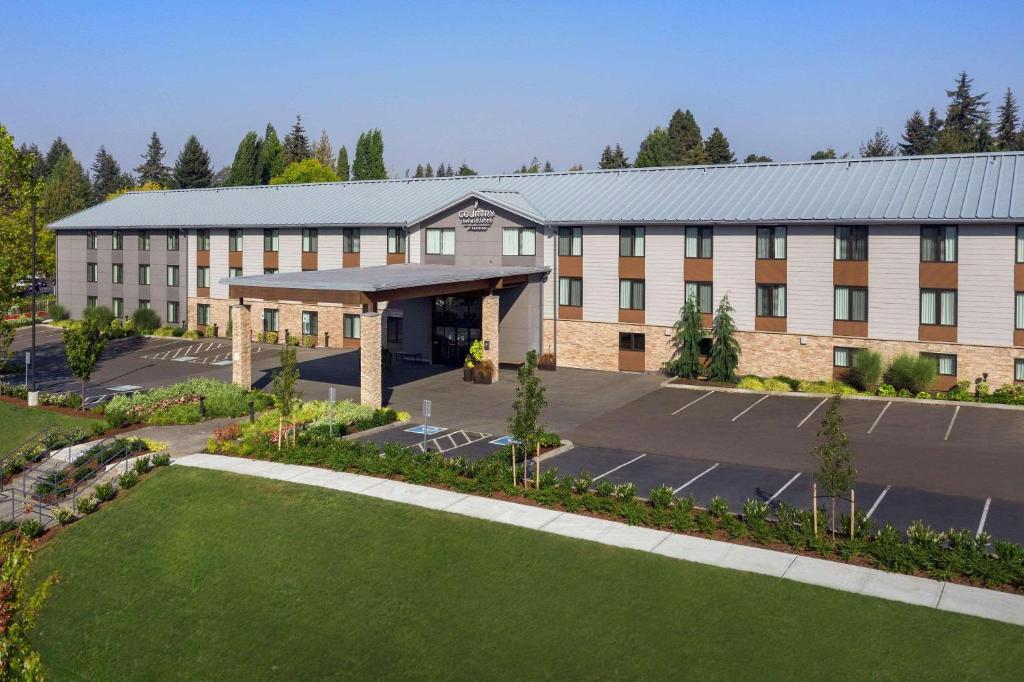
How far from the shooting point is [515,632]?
745 inches

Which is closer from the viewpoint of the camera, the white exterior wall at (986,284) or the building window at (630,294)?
the white exterior wall at (986,284)

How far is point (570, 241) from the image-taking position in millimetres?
51500

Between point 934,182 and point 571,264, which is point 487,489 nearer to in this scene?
point 571,264

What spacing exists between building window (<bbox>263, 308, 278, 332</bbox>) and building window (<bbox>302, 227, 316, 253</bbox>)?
4994 mm

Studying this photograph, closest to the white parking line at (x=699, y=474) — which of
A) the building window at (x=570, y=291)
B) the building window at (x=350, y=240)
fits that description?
the building window at (x=570, y=291)

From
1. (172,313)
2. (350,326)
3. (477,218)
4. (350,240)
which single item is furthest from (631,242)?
(172,313)

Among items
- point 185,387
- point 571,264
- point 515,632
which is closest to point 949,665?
point 515,632

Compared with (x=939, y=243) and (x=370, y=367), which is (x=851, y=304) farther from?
(x=370, y=367)

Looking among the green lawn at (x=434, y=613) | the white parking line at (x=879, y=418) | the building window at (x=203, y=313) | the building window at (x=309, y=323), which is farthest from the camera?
the building window at (x=203, y=313)

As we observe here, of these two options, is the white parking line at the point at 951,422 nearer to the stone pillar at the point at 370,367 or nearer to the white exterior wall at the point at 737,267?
the white exterior wall at the point at 737,267

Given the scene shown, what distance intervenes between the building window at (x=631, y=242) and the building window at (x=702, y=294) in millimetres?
3293

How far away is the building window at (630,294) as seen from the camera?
49812mm

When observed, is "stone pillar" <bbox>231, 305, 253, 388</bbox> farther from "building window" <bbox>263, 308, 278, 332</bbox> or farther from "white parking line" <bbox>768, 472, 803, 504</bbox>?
"white parking line" <bbox>768, 472, 803, 504</bbox>

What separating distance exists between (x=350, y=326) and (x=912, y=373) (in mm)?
33694
